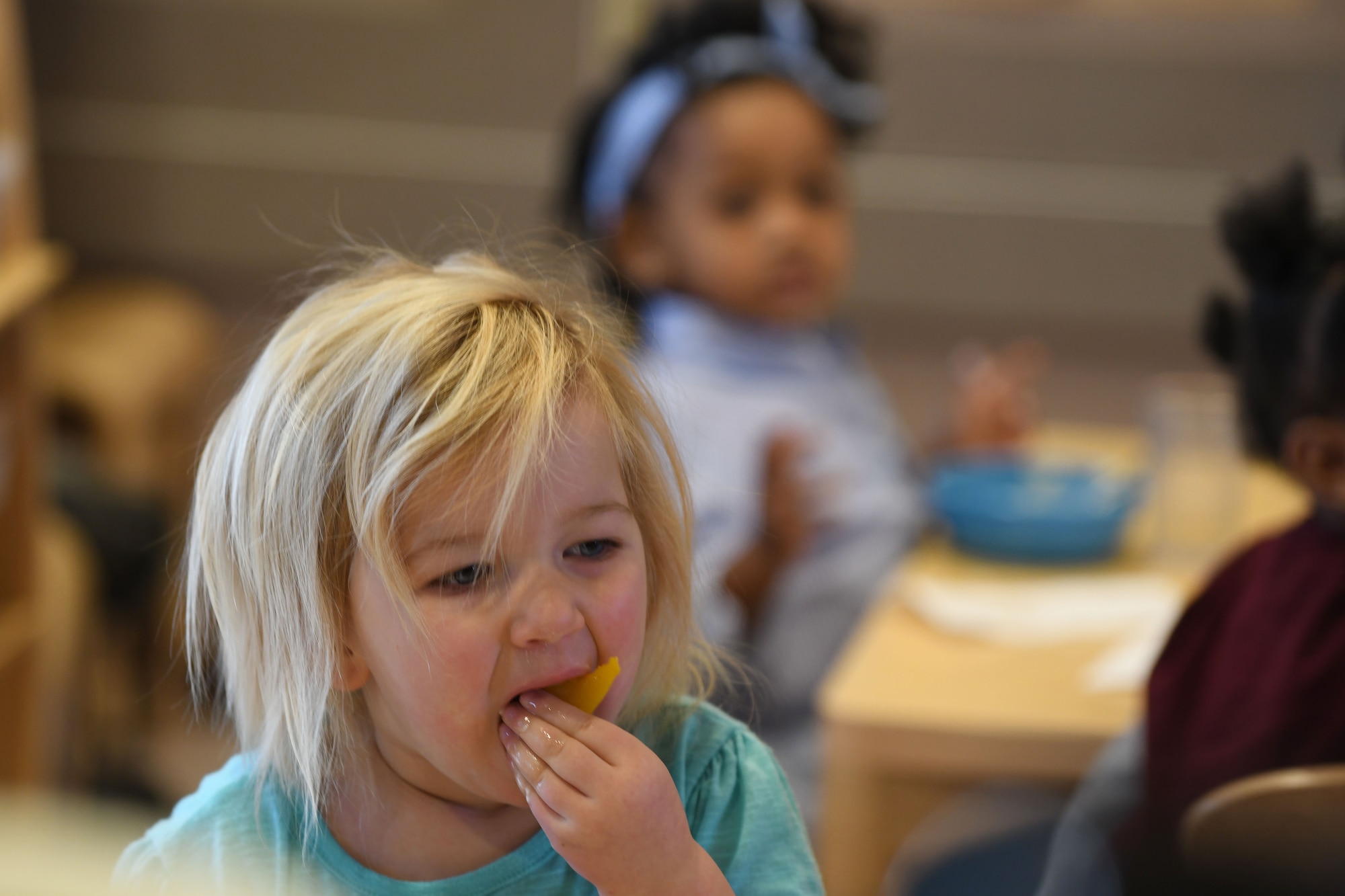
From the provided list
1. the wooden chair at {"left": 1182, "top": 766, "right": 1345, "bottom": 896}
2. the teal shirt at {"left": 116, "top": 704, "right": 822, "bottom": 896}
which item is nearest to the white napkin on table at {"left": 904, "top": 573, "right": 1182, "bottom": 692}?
the wooden chair at {"left": 1182, "top": 766, "right": 1345, "bottom": 896}

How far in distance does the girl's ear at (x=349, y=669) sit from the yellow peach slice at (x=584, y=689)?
105 millimetres

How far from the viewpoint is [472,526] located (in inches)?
25.6

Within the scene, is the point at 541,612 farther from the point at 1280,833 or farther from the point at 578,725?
the point at 1280,833

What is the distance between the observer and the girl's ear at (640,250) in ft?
6.55

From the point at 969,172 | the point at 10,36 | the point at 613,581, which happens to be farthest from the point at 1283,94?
the point at 613,581

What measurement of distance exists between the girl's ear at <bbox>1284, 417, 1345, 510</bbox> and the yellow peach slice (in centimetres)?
71

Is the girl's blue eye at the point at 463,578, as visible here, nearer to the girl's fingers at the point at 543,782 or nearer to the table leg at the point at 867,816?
the girl's fingers at the point at 543,782

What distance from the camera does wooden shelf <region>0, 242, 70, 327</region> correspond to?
1.69 meters

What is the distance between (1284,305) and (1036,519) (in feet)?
1.68

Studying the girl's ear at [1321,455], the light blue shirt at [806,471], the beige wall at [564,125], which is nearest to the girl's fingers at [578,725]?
the girl's ear at [1321,455]

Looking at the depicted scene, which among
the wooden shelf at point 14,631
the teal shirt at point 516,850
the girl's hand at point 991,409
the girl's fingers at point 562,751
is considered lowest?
the wooden shelf at point 14,631

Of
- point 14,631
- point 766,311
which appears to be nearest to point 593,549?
point 766,311

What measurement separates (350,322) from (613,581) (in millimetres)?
188

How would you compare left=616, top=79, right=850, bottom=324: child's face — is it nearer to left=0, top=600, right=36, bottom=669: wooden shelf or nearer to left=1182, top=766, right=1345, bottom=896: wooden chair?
left=0, top=600, right=36, bottom=669: wooden shelf
